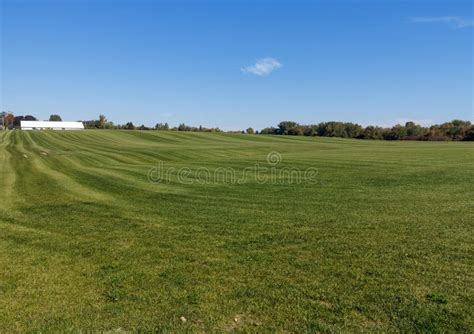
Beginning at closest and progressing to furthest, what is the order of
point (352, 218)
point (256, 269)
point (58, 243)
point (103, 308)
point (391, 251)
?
point (103, 308) < point (256, 269) < point (391, 251) < point (58, 243) < point (352, 218)

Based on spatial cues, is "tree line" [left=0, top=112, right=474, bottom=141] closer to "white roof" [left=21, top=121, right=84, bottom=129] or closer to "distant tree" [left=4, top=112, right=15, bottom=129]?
"white roof" [left=21, top=121, right=84, bottom=129]

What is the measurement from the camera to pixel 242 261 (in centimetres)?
727

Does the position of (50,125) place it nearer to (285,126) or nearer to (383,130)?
(285,126)

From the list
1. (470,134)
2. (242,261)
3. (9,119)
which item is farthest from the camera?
(9,119)

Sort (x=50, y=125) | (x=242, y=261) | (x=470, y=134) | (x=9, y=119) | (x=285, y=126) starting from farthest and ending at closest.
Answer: (x=9, y=119) → (x=50, y=125) → (x=285, y=126) → (x=470, y=134) → (x=242, y=261)

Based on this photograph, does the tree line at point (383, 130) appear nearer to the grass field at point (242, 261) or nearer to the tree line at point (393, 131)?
the tree line at point (393, 131)

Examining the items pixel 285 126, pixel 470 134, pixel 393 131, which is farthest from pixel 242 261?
pixel 285 126

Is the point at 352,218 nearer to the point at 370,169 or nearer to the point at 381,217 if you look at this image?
the point at 381,217

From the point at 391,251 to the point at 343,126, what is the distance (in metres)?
102

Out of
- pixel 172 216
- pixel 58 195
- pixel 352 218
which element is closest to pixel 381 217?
pixel 352 218

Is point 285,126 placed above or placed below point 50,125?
above

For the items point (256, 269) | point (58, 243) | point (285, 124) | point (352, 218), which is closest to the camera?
point (256, 269)

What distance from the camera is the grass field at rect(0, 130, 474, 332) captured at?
511 centimetres

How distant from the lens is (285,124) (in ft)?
406
